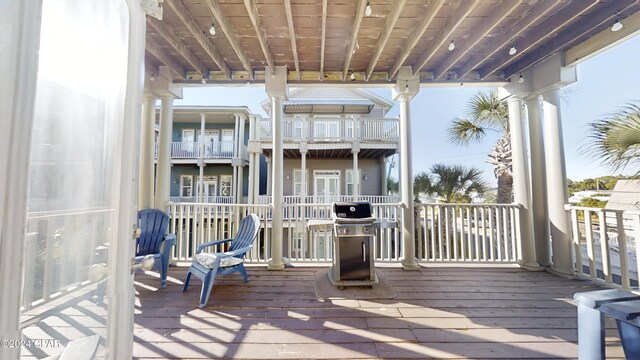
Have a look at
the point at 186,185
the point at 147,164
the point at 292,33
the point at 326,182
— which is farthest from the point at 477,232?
the point at 186,185

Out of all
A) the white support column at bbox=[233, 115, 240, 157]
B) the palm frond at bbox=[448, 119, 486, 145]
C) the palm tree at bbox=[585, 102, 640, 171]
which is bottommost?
the palm tree at bbox=[585, 102, 640, 171]

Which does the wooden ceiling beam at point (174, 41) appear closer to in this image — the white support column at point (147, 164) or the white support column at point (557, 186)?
the white support column at point (147, 164)

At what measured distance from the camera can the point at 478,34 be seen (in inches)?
117

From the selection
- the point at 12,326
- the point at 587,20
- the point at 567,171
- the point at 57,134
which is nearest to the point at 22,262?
the point at 12,326

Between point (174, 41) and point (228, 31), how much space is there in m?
0.77

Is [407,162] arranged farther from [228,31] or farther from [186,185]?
[186,185]

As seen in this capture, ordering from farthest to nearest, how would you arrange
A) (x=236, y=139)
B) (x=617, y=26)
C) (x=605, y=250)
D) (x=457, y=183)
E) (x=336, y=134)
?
(x=236, y=139) → (x=336, y=134) → (x=457, y=183) → (x=605, y=250) → (x=617, y=26)

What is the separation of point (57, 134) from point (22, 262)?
35 centimetres

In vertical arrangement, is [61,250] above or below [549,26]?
below

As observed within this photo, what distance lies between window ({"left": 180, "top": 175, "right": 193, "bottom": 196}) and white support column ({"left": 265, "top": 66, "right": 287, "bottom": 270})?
326 inches

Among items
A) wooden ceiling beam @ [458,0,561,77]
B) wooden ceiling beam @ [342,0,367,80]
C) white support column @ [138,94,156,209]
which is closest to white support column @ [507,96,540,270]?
wooden ceiling beam @ [458,0,561,77]

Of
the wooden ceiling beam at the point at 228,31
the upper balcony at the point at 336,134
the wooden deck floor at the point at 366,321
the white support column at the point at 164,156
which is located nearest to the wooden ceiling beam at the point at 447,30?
the wooden ceiling beam at the point at 228,31

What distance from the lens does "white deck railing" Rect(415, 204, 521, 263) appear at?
396 centimetres

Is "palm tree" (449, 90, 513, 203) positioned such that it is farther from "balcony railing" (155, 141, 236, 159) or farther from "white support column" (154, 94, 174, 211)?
"balcony railing" (155, 141, 236, 159)
